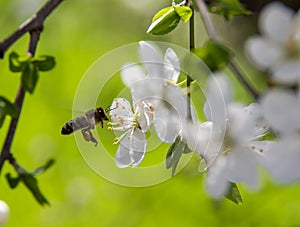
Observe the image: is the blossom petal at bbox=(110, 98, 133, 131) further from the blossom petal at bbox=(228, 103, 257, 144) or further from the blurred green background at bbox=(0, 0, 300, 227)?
the blurred green background at bbox=(0, 0, 300, 227)

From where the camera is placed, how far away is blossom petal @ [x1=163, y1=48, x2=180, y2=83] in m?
0.73

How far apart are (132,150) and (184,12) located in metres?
0.16

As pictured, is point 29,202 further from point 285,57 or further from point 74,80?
point 285,57

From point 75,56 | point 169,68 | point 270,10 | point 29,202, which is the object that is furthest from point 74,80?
point 270,10

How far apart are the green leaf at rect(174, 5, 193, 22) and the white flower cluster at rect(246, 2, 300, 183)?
16 centimetres

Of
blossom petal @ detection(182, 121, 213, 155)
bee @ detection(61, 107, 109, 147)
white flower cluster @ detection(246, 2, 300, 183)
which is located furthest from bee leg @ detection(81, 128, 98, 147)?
white flower cluster @ detection(246, 2, 300, 183)

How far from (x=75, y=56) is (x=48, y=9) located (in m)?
1.56

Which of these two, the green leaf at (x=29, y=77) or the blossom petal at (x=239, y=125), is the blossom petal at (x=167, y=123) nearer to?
the blossom petal at (x=239, y=125)

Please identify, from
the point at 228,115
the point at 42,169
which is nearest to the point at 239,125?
the point at 228,115

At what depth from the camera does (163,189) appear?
2004 mm

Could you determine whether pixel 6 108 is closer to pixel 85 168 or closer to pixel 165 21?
pixel 165 21

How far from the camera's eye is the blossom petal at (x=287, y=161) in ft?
1.85

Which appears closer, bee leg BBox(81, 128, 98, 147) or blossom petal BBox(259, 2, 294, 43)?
blossom petal BBox(259, 2, 294, 43)

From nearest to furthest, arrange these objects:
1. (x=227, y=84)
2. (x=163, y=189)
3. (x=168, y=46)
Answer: (x=227, y=84)
(x=168, y=46)
(x=163, y=189)
